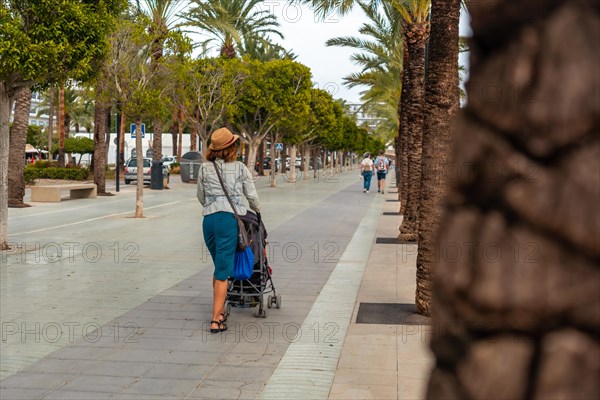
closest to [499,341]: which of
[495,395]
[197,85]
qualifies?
[495,395]

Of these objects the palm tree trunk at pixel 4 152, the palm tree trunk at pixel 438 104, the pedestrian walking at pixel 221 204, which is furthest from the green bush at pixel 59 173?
the pedestrian walking at pixel 221 204

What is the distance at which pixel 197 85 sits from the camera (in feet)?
104

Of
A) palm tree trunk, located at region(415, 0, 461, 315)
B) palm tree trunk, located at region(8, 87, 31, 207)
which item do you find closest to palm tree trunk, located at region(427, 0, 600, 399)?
palm tree trunk, located at region(415, 0, 461, 315)

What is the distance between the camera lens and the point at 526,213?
0.75m

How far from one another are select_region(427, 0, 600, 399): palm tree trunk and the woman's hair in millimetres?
6222

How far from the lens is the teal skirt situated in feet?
22.2

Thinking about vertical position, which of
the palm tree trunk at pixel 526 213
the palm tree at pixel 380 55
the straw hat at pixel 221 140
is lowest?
the palm tree trunk at pixel 526 213

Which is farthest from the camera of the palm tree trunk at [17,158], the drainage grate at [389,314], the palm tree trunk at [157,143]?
the palm tree trunk at [157,143]

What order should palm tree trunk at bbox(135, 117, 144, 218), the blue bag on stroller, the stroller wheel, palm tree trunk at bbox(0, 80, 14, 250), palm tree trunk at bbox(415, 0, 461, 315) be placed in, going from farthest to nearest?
palm tree trunk at bbox(135, 117, 144, 218) → palm tree trunk at bbox(0, 80, 14, 250) → palm tree trunk at bbox(415, 0, 461, 315) → the stroller wheel → the blue bag on stroller

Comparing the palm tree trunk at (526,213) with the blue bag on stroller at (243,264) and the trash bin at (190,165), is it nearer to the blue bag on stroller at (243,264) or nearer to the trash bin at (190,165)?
the blue bag on stroller at (243,264)

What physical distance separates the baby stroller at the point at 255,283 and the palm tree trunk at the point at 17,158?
1623 centimetres

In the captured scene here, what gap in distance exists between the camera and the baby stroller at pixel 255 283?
7.16 metres

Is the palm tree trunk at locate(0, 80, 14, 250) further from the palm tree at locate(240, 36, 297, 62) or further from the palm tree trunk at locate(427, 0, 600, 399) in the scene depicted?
the palm tree at locate(240, 36, 297, 62)

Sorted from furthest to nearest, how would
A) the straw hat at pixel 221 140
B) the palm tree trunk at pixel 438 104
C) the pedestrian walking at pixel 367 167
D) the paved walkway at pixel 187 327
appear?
the pedestrian walking at pixel 367 167 → the palm tree trunk at pixel 438 104 → the straw hat at pixel 221 140 → the paved walkway at pixel 187 327
